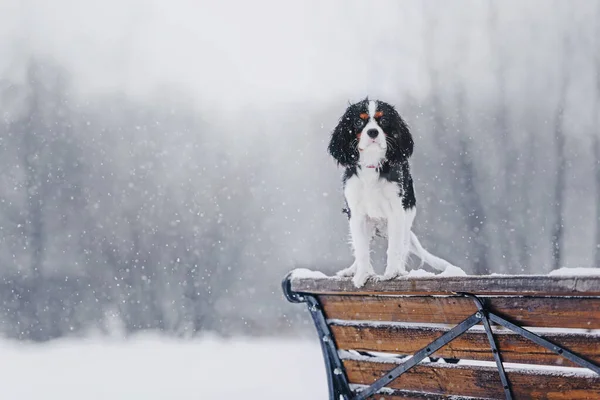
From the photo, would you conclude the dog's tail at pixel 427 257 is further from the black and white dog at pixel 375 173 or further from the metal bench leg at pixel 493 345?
the metal bench leg at pixel 493 345

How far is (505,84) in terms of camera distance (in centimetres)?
909

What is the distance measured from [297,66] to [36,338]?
6.09m

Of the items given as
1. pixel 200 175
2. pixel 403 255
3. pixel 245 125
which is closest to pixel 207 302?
pixel 200 175

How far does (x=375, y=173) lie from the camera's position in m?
2.28

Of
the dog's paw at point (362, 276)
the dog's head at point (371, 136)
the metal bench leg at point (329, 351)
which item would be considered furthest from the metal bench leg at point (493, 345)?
the dog's head at point (371, 136)

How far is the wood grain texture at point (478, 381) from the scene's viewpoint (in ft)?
4.71

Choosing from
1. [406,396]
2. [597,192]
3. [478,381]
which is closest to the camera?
[478,381]

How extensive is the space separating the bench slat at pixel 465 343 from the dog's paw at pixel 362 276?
0.45ft

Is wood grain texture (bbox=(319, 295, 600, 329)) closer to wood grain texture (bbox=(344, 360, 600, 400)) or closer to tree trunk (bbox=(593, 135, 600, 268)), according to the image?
wood grain texture (bbox=(344, 360, 600, 400))

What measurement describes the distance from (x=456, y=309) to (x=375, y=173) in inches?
31.4

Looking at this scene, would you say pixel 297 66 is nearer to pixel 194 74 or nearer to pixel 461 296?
pixel 194 74

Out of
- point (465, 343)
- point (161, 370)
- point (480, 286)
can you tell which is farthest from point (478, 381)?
point (161, 370)

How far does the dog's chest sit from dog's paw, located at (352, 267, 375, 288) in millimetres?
239

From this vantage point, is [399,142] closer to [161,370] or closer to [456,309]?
[456,309]
